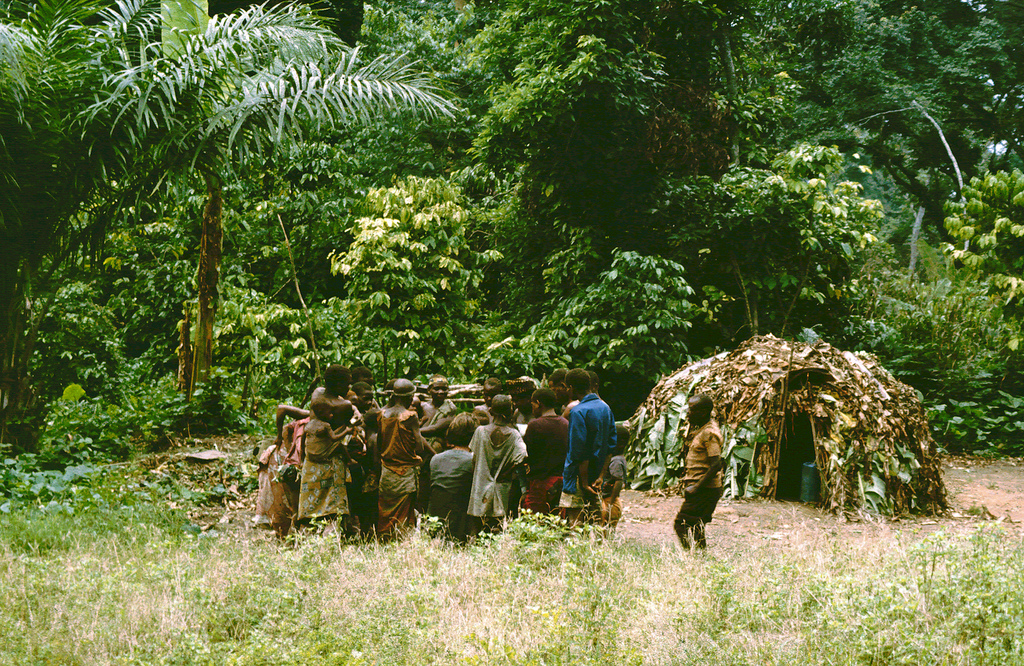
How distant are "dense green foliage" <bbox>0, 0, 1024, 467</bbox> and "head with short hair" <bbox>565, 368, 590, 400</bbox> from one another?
160 inches

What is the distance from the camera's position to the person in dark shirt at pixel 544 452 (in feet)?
22.4

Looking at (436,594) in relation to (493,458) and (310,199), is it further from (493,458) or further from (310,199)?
(310,199)

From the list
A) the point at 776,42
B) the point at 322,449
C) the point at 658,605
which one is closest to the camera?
the point at 658,605

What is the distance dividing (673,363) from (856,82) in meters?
13.3

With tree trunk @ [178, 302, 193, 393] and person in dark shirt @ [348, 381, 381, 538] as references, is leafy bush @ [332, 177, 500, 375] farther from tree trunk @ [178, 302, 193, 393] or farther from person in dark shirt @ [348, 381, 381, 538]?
person in dark shirt @ [348, 381, 381, 538]

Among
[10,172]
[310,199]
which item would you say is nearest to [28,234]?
[10,172]

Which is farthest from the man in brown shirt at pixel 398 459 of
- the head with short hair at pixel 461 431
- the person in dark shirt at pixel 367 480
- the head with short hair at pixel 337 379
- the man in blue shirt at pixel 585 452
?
the man in blue shirt at pixel 585 452

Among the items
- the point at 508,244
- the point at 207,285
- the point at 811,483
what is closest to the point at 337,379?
the point at 207,285

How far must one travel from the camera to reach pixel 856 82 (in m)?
22.5

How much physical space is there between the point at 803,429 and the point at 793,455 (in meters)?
0.38

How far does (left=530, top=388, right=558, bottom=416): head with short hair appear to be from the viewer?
22.8 feet

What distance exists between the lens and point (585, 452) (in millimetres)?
6480

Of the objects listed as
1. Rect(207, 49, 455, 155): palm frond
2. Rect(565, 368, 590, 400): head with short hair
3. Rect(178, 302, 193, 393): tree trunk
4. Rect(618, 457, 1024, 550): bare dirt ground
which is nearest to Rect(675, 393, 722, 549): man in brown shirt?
Rect(565, 368, 590, 400): head with short hair

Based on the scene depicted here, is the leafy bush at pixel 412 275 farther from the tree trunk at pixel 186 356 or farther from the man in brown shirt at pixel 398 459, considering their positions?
the man in brown shirt at pixel 398 459
